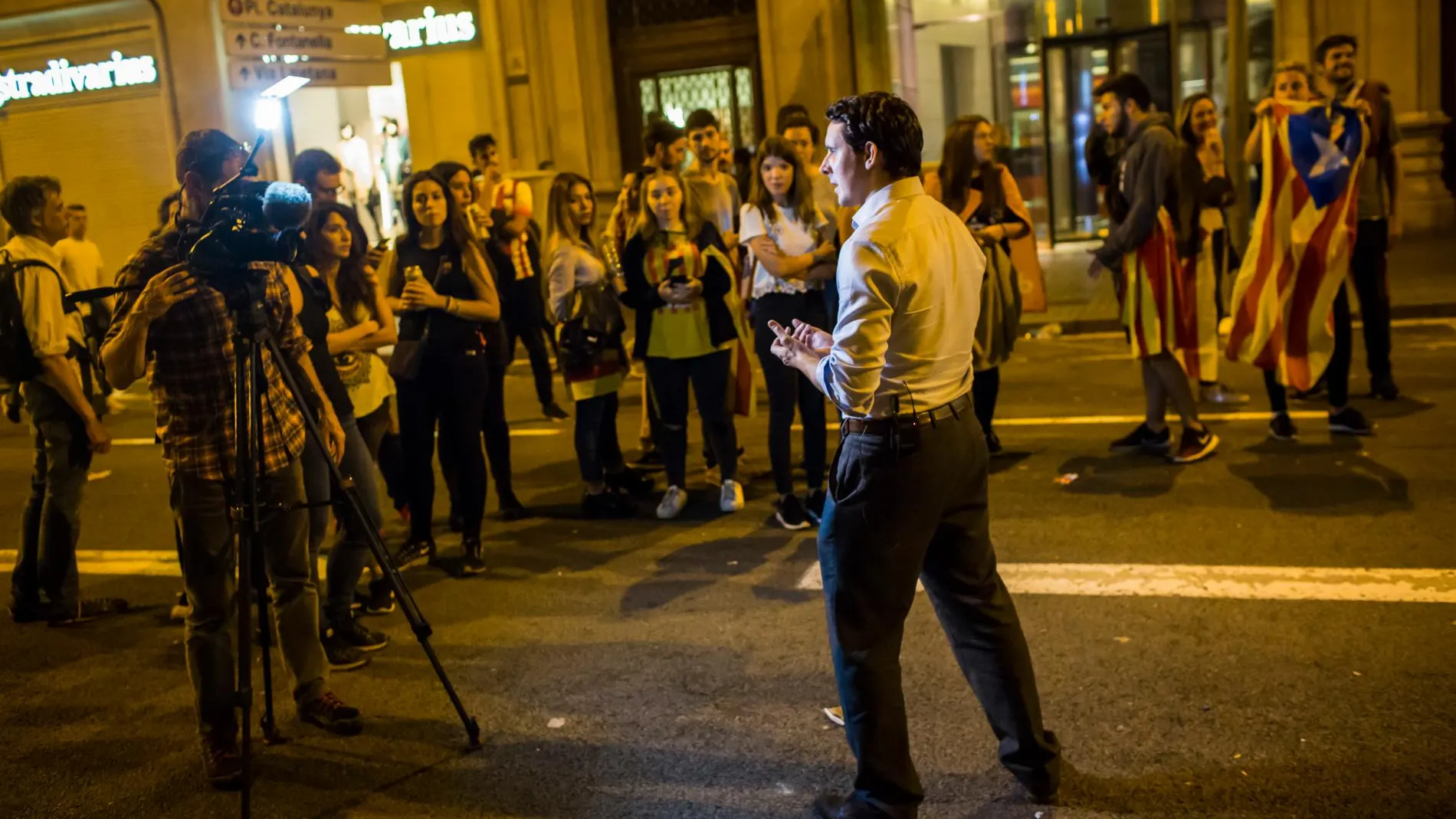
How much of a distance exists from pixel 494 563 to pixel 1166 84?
43.1ft

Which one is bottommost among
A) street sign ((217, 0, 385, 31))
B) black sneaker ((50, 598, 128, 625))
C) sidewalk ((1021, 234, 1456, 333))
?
black sneaker ((50, 598, 128, 625))

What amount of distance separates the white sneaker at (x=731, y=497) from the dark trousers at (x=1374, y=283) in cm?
392

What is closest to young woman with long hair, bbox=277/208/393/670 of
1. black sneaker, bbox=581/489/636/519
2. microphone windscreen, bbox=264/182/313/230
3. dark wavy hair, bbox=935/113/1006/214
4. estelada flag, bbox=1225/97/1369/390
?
microphone windscreen, bbox=264/182/313/230

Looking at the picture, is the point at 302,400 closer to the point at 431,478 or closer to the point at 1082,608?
the point at 431,478

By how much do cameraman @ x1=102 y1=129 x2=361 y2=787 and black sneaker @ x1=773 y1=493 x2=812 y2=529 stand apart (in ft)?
8.52

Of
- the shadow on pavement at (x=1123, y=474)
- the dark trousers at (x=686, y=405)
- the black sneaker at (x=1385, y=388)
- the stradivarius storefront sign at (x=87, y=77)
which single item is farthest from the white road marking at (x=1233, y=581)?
the stradivarius storefront sign at (x=87, y=77)

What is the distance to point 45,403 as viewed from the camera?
5.62 metres

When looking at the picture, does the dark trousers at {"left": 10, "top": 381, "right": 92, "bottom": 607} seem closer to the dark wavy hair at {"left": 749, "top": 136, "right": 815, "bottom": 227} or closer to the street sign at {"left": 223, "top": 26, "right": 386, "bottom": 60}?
the dark wavy hair at {"left": 749, "top": 136, "right": 815, "bottom": 227}

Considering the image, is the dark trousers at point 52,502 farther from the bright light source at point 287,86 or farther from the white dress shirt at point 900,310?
the bright light source at point 287,86

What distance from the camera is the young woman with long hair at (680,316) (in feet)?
21.8

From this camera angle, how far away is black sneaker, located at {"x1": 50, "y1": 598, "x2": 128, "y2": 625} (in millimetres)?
5789

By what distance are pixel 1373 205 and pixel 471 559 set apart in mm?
5577

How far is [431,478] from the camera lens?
625cm

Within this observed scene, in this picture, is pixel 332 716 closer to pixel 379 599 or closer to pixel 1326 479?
pixel 379 599
